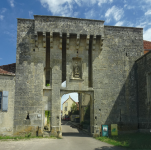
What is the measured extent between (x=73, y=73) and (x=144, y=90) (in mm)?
5348

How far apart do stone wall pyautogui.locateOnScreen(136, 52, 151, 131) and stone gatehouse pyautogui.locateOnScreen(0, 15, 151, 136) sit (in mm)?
206

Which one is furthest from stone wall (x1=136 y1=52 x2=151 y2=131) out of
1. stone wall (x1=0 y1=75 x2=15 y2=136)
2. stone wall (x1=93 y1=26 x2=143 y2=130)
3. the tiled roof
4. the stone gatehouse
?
the tiled roof

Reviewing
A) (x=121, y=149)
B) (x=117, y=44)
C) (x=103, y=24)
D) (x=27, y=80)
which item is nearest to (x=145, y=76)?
(x=117, y=44)

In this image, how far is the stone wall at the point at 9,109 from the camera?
12.8m

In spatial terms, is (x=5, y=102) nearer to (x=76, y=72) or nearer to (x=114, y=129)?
(x=76, y=72)

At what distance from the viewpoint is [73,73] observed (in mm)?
14664

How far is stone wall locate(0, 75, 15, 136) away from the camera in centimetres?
1277

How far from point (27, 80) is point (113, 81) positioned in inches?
254

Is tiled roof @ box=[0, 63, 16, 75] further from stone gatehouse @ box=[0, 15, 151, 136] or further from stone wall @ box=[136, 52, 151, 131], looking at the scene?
stone wall @ box=[136, 52, 151, 131]

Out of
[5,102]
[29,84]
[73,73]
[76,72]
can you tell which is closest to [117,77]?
[76,72]

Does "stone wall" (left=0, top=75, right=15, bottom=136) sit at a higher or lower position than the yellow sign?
higher

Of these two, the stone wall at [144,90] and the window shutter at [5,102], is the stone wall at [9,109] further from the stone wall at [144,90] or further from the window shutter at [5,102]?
the stone wall at [144,90]

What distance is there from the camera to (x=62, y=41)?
1514 centimetres

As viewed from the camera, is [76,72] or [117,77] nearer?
[76,72]
